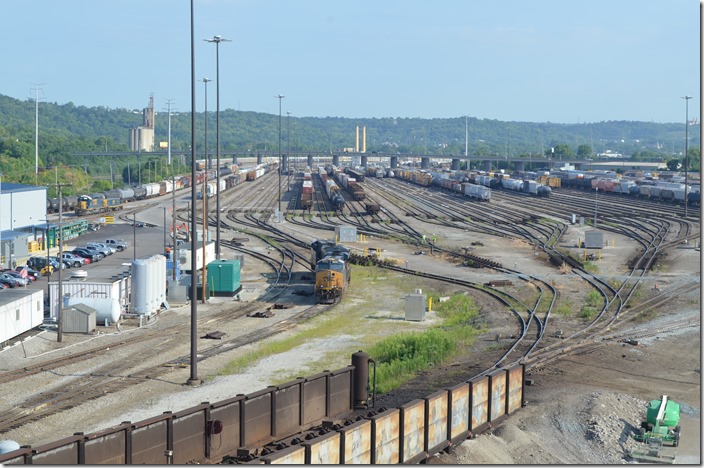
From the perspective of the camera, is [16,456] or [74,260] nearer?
[16,456]

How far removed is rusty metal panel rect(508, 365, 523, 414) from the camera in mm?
26547

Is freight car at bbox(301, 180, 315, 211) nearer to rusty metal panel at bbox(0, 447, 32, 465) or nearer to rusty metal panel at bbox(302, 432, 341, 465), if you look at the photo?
Answer: rusty metal panel at bbox(302, 432, 341, 465)

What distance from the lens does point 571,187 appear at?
156m

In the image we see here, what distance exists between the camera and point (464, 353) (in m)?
35.4

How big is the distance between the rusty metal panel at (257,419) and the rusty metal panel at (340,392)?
8.84ft

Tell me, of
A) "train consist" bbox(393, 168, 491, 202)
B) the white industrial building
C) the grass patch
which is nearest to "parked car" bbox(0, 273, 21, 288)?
the white industrial building

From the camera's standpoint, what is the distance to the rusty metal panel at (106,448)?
18891mm

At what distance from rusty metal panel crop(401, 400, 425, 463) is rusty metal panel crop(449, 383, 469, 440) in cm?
131

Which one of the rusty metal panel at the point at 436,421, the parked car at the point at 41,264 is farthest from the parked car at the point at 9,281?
the rusty metal panel at the point at 436,421

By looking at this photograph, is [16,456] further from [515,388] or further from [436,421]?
[515,388]

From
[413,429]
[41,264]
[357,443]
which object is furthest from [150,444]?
[41,264]

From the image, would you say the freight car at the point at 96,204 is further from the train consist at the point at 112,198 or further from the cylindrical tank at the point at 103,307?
the cylindrical tank at the point at 103,307

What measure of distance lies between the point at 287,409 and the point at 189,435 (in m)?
3.56

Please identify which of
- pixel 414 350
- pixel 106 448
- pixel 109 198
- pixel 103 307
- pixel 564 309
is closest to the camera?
pixel 106 448
